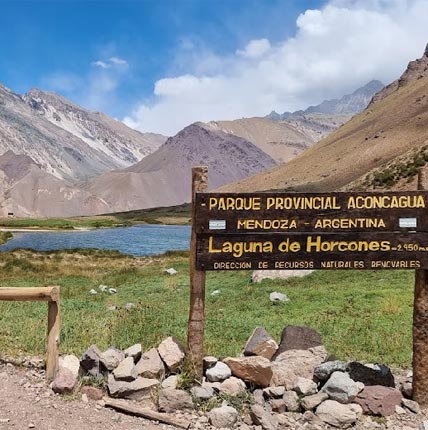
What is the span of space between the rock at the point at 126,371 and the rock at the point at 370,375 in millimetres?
4086

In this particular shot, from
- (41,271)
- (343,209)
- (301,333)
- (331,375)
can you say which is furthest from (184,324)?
(41,271)

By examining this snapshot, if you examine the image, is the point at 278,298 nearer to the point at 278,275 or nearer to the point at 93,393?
the point at 278,275

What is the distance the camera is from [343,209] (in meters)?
9.28

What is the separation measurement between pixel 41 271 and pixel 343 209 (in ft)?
A: 103

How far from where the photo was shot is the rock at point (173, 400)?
849 centimetres

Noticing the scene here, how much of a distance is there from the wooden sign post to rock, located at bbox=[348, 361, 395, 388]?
51cm

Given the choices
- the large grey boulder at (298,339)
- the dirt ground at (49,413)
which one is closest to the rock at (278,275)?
the large grey boulder at (298,339)

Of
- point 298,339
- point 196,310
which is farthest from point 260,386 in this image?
point 196,310

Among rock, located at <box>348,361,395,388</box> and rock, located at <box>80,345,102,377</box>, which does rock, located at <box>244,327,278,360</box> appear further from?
rock, located at <box>80,345,102,377</box>

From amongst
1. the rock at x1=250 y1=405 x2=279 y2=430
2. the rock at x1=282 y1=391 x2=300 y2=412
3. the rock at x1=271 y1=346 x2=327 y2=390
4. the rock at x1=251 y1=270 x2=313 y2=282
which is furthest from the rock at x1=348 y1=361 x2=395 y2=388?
the rock at x1=251 y1=270 x2=313 y2=282

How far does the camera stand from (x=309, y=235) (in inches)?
363

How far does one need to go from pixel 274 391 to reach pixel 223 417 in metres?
1.19

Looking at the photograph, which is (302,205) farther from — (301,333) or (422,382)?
(422,382)

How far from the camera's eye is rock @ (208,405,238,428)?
27.1ft
